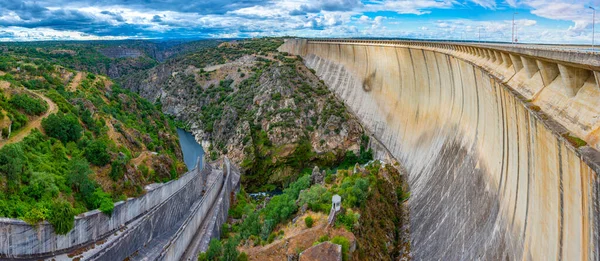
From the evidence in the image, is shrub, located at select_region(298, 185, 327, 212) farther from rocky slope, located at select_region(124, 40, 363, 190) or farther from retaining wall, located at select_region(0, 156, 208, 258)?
rocky slope, located at select_region(124, 40, 363, 190)

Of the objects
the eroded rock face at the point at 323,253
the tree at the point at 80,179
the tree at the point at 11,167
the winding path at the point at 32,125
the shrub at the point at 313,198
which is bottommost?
the eroded rock face at the point at 323,253

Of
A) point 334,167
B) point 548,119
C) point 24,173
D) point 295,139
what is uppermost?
point 548,119

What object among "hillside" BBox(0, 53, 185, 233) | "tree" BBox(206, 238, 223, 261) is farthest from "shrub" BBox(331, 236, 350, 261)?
"hillside" BBox(0, 53, 185, 233)

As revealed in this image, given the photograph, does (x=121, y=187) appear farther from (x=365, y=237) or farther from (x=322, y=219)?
(x=365, y=237)

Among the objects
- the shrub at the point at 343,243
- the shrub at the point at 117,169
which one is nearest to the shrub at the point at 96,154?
the shrub at the point at 117,169

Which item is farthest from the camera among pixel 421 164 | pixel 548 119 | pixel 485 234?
pixel 421 164

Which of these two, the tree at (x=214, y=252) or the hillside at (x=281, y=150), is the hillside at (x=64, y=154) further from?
the hillside at (x=281, y=150)

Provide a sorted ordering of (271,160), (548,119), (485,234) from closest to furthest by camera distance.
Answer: (548,119), (485,234), (271,160)

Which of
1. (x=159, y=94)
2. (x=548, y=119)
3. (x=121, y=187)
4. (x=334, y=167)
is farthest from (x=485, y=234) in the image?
(x=159, y=94)
